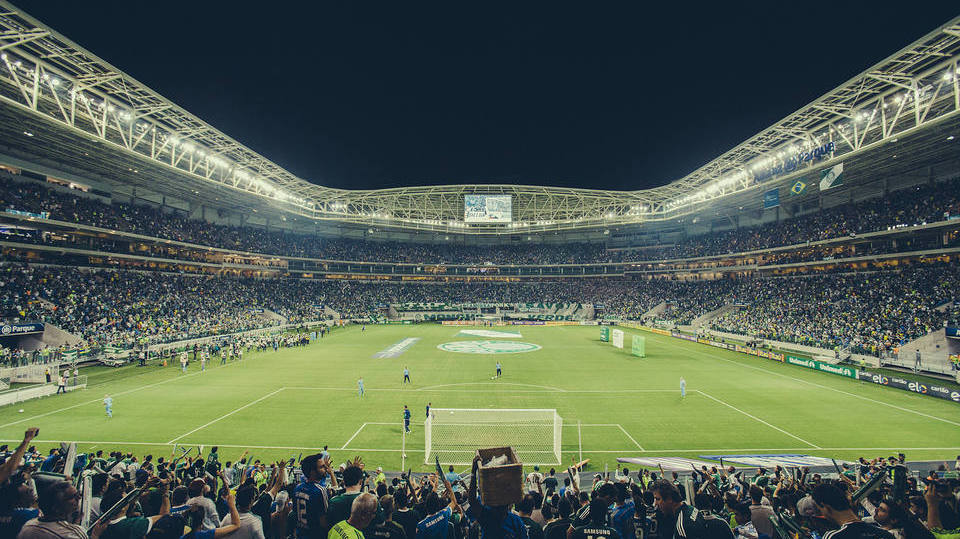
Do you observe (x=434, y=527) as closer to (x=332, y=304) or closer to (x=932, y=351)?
(x=932, y=351)

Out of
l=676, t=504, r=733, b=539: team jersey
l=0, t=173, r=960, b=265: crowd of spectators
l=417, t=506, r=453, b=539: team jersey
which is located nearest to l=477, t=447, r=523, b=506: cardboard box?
l=417, t=506, r=453, b=539: team jersey

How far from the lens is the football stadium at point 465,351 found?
4891mm

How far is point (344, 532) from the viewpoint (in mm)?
3611

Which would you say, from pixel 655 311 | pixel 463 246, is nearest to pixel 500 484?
pixel 655 311

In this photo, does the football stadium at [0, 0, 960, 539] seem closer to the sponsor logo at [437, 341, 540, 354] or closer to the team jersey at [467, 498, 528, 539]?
the team jersey at [467, 498, 528, 539]

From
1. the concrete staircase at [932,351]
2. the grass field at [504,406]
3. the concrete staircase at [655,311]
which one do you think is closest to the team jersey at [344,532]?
the grass field at [504,406]

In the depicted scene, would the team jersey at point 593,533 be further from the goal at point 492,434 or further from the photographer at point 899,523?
the goal at point 492,434

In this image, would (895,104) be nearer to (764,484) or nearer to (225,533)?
(764,484)

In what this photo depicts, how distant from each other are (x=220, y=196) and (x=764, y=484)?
56.5 meters

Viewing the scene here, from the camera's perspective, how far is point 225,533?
3947 millimetres

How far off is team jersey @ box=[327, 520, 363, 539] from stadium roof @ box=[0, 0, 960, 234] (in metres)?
29.5

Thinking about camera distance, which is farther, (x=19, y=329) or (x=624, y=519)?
(x=19, y=329)

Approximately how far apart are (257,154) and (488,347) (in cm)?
3183

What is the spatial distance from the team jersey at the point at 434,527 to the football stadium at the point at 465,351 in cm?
2
